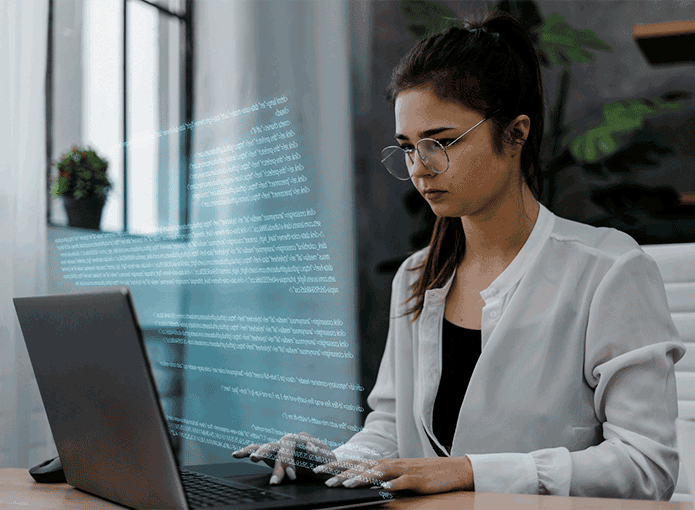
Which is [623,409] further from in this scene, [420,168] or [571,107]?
[571,107]

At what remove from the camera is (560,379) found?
92cm

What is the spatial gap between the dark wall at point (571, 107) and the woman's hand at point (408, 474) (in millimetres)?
1147

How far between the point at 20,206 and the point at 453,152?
147 centimetres

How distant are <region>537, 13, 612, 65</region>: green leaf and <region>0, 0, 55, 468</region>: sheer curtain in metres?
1.60

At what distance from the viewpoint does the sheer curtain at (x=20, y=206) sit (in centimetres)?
177

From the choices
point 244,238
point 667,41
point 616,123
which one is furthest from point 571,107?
point 244,238

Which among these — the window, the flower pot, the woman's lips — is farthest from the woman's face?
the flower pot

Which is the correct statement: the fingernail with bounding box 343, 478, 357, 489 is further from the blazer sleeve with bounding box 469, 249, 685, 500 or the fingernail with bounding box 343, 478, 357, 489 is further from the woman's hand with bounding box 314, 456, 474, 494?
the blazer sleeve with bounding box 469, 249, 685, 500

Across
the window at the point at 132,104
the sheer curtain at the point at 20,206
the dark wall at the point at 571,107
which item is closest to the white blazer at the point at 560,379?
the window at the point at 132,104

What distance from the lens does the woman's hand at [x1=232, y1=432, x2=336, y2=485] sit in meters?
0.66

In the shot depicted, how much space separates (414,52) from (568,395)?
0.59m

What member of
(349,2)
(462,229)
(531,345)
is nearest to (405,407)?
(531,345)

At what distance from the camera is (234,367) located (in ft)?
2.44

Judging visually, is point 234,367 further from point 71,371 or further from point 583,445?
point 583,445
